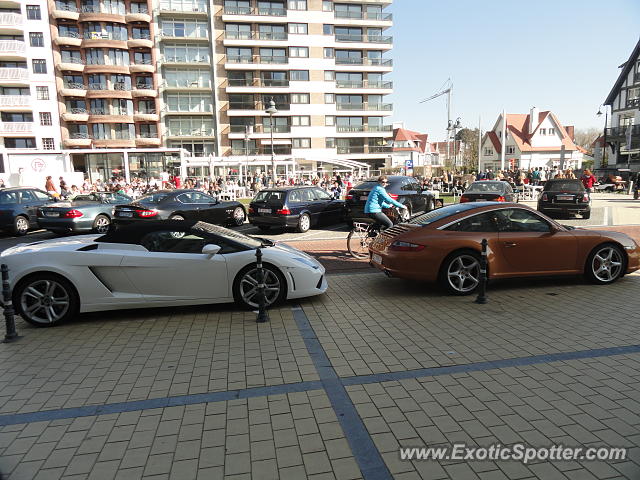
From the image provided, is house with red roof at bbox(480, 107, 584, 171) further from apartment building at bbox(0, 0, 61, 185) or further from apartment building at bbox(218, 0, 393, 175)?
apartment building at bbox(0, 0, 61, 185)

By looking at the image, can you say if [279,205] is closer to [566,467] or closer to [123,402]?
[123,402]

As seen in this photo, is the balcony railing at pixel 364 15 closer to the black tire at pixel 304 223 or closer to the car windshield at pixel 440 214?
the black tire at pixel 304 223

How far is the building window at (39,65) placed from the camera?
47.3 m

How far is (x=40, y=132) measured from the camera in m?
47.8

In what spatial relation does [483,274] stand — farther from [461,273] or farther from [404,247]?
[404,247]

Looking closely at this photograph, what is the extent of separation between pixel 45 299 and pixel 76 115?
1980 inches

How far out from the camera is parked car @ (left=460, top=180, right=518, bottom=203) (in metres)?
16.7

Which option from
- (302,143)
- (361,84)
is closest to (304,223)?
(302,143)

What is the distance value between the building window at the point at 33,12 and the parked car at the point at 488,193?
49812 millimetres

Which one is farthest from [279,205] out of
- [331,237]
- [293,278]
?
[293,278]

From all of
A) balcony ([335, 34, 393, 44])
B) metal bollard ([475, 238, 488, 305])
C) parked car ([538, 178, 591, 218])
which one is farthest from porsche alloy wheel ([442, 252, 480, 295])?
balcony ([335, 34, 393, 44])

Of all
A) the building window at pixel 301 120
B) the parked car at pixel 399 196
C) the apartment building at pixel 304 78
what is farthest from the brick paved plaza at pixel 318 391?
the building window at pixel 301 120

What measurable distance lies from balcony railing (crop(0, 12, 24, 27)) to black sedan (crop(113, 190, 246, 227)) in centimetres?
4496

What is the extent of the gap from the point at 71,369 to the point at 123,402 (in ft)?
3.45
